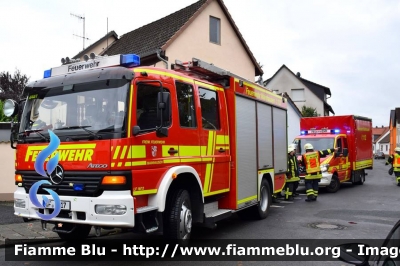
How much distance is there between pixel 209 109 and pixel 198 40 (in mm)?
10827

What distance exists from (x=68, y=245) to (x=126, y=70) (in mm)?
3389

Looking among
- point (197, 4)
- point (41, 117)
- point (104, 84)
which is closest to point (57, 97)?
point (41, 117)

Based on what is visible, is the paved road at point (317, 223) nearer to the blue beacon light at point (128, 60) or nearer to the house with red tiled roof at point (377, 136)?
the blue beacon light at point (128, 60)

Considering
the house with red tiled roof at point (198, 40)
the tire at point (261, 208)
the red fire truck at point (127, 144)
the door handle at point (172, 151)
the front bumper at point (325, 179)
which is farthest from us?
the house with red tiled roof at point (198, 40)

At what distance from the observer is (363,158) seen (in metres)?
17.2

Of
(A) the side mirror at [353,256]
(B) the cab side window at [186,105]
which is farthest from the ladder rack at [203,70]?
(A) the side mirror at [353,256]

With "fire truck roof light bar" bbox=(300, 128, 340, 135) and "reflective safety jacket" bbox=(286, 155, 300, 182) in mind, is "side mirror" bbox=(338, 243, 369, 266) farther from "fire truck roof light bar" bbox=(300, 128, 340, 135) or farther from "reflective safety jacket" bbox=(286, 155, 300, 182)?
"fire truck roof light bar" bbox=(300, 128, 340, 135)

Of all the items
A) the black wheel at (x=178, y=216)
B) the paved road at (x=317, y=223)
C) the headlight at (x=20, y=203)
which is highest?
the headlight at (x=20, y=203)

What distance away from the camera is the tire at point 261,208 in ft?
29.4

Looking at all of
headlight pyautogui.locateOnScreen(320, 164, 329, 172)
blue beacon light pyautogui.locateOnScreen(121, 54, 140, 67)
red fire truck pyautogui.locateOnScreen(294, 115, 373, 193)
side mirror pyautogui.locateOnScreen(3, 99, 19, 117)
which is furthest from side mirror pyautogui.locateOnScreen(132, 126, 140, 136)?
headlight pyautogui.locateOnScreen(320, 164, 329, 172)

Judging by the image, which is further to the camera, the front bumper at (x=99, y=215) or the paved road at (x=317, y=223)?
the paved road at (x=317, y=223)

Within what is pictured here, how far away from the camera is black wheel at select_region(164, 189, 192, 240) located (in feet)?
18.8

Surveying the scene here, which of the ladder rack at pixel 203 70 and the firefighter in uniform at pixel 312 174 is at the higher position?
the ladder rack at pixel 203 70

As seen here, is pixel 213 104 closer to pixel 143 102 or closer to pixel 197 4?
pixel 143 102
